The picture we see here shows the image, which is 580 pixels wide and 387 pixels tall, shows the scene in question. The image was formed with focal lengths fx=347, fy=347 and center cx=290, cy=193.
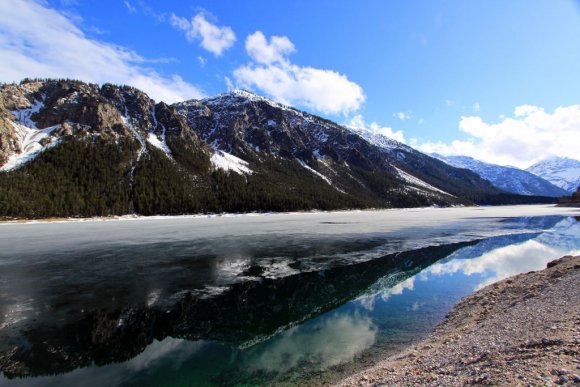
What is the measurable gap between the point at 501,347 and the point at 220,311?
13.0 meters

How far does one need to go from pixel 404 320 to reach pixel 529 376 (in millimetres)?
10454

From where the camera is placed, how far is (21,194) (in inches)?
4700

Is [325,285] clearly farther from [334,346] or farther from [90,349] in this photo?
[90,349]

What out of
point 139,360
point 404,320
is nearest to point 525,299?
point 404,320

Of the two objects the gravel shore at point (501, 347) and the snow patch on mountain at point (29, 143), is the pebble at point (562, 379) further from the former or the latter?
the snow patch on mountain at point (29, 143)

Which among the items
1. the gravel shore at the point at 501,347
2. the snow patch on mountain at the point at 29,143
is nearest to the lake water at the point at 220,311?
the gravel shore at the point at 501,347

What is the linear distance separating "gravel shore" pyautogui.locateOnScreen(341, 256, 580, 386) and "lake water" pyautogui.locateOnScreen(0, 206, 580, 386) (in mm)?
1562

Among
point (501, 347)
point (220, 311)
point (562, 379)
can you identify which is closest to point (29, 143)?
point (220, 311)

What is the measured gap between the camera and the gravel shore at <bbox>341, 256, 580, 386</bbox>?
8.00 m

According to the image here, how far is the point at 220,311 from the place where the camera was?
731 inches

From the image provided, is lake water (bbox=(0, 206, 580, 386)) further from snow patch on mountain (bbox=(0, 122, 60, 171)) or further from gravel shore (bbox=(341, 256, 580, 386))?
snow patch on mountain (bbox=(0, 122, 60, 171))

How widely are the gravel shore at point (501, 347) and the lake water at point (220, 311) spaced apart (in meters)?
1.56

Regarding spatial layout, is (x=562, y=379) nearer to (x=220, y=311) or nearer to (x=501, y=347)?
(x=501, y=347)

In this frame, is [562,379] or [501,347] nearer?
[562,379]
